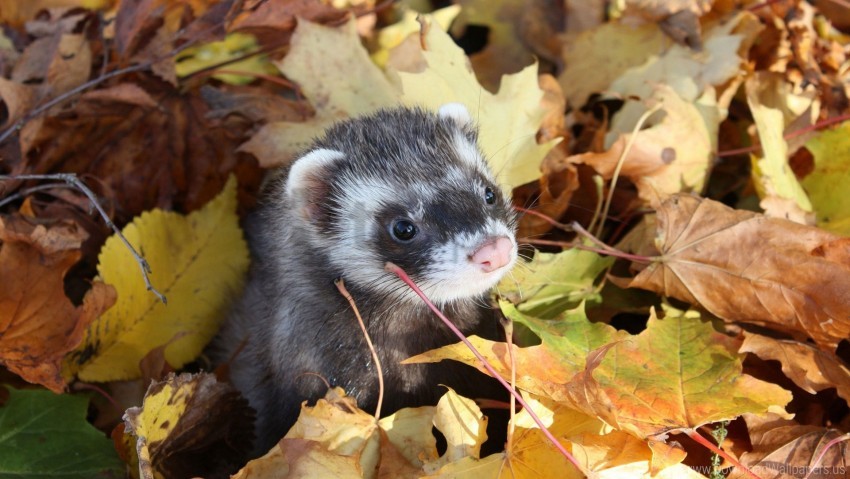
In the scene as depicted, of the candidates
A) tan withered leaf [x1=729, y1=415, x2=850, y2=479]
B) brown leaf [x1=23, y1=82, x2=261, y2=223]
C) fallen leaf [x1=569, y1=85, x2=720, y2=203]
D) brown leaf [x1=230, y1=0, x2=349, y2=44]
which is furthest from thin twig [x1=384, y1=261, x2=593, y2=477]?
brown leaf [x1=230, y1=0, x2=349, y2=44]

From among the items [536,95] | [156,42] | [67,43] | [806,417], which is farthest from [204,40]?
[806,417]

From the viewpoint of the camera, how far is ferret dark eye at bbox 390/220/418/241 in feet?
8.41

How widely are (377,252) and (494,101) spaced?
40.2 inches

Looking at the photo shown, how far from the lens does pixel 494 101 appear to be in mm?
3354

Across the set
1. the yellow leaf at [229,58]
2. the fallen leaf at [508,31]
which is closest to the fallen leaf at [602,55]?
the fallen leaf at [508,31]

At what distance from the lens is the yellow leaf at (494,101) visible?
3225mm

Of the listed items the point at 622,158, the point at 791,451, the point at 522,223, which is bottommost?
the point at 791,451

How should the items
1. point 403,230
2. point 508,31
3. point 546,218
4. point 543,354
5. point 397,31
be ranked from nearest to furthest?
point 543,354, point 403,230, point 546,218, point 397,31, point 508,31

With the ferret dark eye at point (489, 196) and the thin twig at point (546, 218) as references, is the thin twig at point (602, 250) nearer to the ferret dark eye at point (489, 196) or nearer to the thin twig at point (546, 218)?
the thin twig at point (546, 218)

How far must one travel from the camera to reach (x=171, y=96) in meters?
3.63

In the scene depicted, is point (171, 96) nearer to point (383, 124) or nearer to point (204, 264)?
point (204, 264)

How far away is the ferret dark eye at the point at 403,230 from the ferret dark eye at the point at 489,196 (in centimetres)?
28

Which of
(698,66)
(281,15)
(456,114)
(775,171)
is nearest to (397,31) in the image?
(281,15)

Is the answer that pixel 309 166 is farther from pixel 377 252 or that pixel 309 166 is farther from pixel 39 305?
pixel 39 305
